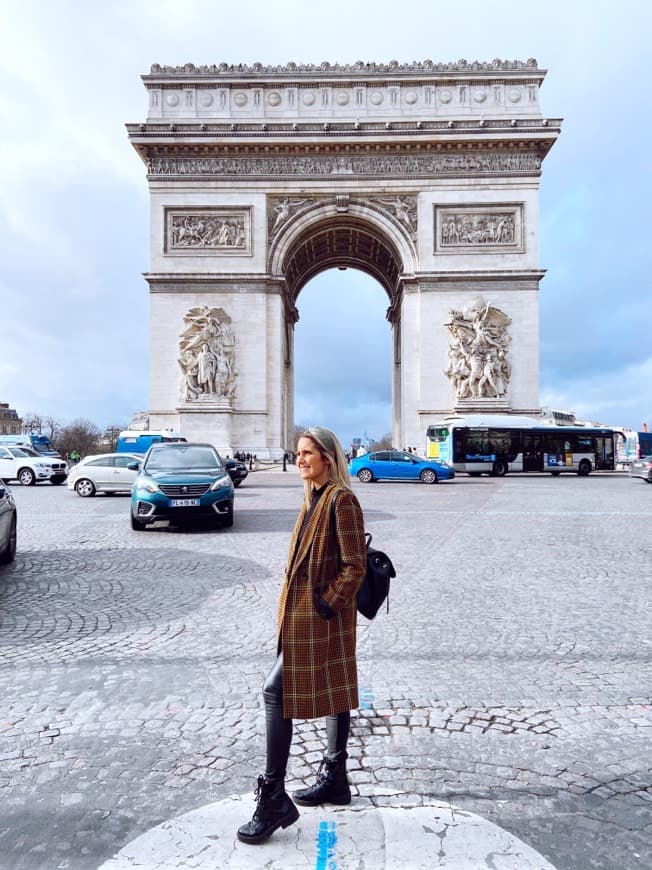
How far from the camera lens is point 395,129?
2783cm

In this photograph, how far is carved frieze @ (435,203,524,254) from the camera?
2833cm

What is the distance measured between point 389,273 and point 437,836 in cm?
3464

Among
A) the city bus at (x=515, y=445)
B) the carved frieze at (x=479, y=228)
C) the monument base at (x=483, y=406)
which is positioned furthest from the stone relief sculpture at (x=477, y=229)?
the city bus at (x=515, y=445)

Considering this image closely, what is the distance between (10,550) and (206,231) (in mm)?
23887

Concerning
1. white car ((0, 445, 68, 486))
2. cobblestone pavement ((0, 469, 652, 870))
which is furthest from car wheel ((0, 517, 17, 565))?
white car ((0, 445, 68, 486))

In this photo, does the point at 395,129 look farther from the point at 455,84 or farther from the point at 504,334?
the point at 504,334

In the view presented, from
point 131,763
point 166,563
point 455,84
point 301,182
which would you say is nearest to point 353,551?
point 131,763

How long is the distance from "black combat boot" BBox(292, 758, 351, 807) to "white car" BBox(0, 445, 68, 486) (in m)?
21.4

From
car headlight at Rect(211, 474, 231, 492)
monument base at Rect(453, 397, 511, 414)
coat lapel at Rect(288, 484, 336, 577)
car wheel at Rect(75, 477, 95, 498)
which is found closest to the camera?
coat lapel at Rect(288, 484, 336, 577)

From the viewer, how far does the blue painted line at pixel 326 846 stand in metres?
2.11

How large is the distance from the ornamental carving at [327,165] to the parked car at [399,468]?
13944mm

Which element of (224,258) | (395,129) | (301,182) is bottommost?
(224,258)

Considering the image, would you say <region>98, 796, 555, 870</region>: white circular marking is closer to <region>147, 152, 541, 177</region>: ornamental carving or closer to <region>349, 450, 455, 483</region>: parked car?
<region>349, 450, 455, 483</region>: parked car

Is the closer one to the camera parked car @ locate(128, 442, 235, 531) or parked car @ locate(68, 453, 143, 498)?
parked car @ locate(128, 442, 235, 531)
